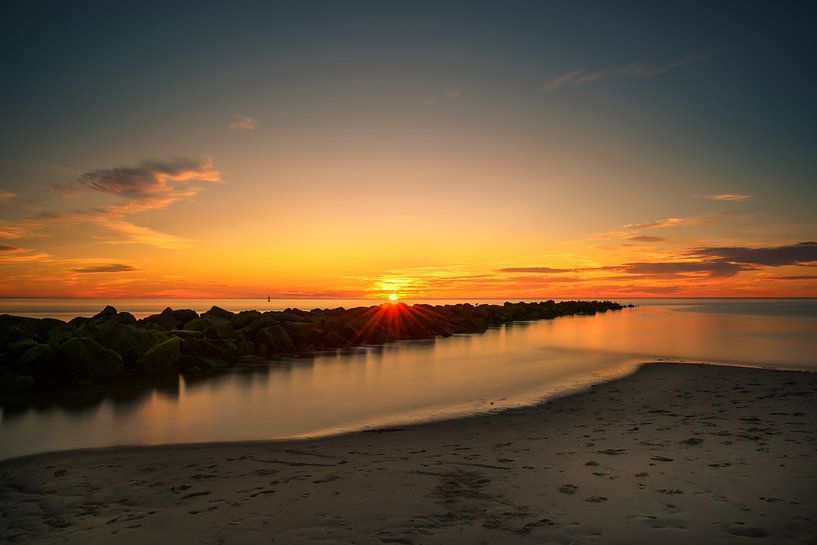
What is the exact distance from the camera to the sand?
495cm

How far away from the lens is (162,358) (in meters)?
18.4

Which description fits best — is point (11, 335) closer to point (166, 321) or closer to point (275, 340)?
Answer: point (166, 321)

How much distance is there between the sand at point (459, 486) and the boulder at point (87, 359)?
8551 mm

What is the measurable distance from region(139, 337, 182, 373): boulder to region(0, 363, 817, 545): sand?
988 centimetres

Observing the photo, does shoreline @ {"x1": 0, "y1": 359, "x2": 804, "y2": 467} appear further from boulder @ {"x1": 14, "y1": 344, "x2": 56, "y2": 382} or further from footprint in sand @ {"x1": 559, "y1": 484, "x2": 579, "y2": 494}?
boulder @ {"x1": 14, "y1": 344, "x2": 56, "y2": 382}

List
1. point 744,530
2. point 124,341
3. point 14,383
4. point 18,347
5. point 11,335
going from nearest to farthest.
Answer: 1. point 744,530
2. point 14,383
3. point 18,347
4. point 11,335
5. point 124,341

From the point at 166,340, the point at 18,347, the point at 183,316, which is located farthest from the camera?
the point at 183,316

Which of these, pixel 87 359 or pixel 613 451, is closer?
pixel 613 451

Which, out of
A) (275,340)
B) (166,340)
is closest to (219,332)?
(275,340)

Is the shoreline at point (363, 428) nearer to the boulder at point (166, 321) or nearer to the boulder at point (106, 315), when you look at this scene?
the boulder at point (166, 321)

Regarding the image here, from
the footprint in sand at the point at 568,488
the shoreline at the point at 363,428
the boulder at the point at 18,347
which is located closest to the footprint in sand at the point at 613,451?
the footprint in sand at the point at 568,488

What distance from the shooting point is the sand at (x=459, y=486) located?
495 centimetres

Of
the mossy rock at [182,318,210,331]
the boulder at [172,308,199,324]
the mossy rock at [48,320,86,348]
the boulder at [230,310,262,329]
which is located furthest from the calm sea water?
the boulder at [172,308,199,324]

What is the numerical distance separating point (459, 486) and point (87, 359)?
15.0 m
